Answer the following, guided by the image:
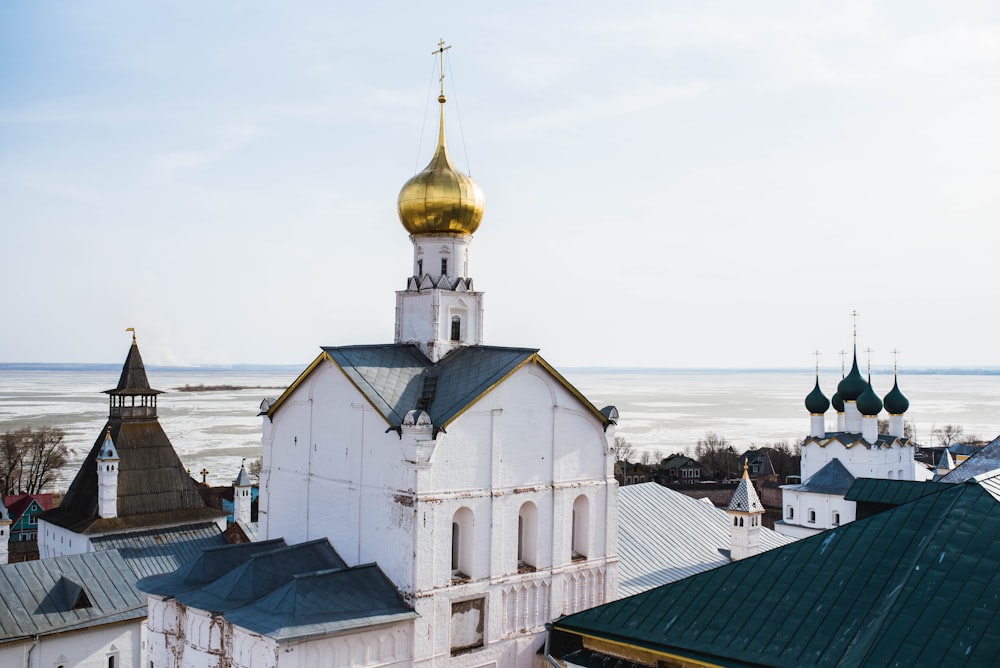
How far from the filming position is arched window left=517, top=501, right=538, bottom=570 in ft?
44.8

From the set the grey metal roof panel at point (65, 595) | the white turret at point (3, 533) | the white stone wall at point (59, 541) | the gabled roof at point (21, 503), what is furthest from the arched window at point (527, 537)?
the gabled roof at point (21, 503)

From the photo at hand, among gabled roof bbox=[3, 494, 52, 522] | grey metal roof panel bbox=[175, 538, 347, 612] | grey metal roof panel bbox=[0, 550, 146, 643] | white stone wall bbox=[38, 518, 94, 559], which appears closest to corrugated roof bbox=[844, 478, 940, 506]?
grey metal roof panel bbox=[175, 538, 347, 612]

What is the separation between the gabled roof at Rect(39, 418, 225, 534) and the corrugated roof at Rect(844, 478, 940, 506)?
53.4 feet

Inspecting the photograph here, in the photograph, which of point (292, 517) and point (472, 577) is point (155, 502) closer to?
point (292, 517)

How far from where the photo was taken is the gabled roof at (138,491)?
2181 cm

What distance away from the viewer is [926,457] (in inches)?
2714

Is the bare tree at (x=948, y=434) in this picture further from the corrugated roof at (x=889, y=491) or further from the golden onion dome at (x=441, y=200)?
the golden onion dome at (x=441, y=200)

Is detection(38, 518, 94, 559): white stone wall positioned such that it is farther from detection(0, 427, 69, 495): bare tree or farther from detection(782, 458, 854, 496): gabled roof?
detection(0, 427, 69, 495): bare tree

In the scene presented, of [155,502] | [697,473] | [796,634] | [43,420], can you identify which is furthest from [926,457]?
[43,420]

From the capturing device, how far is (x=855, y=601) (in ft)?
31.5

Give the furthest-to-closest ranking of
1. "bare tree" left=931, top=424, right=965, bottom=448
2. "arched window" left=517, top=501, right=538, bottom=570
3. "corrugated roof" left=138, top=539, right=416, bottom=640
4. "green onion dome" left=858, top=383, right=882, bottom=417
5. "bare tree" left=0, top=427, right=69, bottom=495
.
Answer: "bare tree" left=931, top=424, right=965, bottom=448 → "bare tree" left=0, top=427, right=69, bottom=495 → "green onion dome" left=858, top=383, right=882, bottom=417 → "arched window" left=517, top=501, right=538, bottom=570 → "corrugated roof" left=138, top=539, right=416, bottom=640

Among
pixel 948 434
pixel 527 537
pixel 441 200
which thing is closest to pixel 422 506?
Answer: pixel 527 537

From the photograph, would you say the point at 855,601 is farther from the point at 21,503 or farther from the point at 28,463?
the point at 28,463

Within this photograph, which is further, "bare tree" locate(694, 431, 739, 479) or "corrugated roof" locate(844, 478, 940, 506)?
"bare tree" locate(694, 431, 739, 479)
